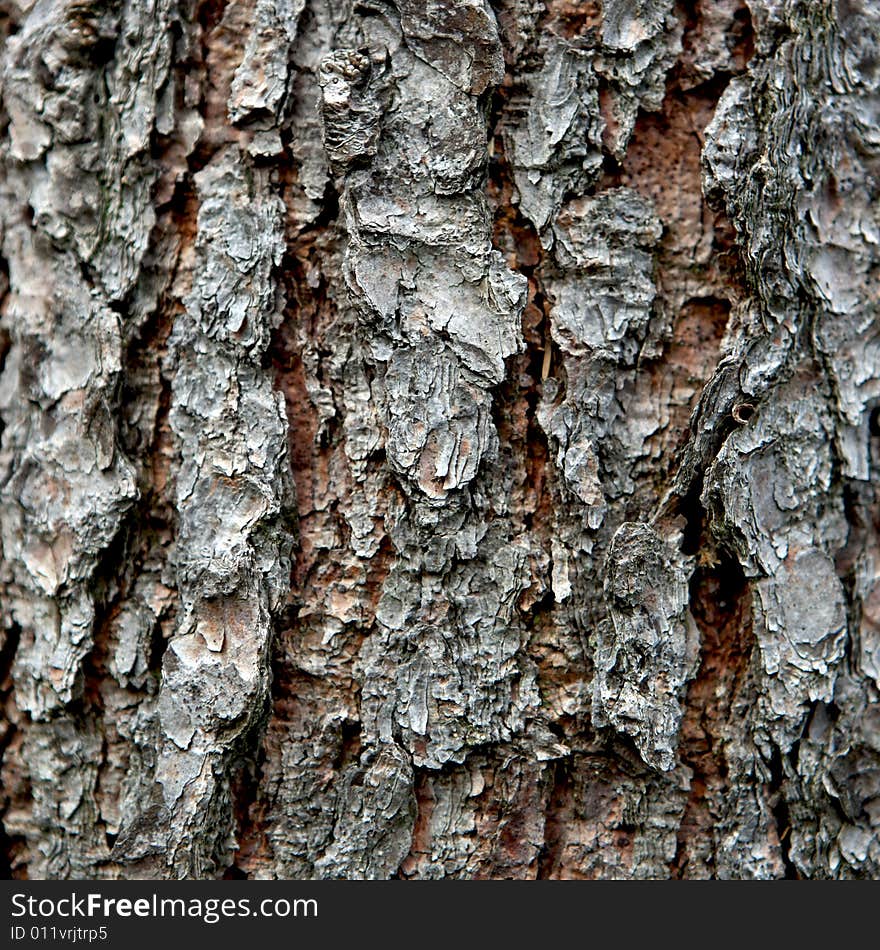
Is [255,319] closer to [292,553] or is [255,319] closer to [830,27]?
[292,553]

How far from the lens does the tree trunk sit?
1.11 metres

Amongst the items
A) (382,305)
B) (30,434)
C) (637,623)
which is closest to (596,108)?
(382,305)

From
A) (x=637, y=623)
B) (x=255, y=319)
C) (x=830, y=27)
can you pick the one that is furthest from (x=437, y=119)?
(x=637, y=623)

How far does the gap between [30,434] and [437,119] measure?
0.71m

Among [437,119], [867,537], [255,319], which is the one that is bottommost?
[867,537]

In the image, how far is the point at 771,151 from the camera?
3.62 feet

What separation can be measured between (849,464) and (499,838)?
67 cm

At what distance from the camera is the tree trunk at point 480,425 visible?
1.11 meters

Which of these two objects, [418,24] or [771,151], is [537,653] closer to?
[771,151]

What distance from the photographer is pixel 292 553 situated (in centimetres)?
119

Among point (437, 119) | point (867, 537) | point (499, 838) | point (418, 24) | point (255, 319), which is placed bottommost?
point (499, 838)

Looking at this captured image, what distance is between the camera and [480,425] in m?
1.12

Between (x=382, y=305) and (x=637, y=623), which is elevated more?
(x=382, y=305)

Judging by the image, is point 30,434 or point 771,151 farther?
point 30,434
